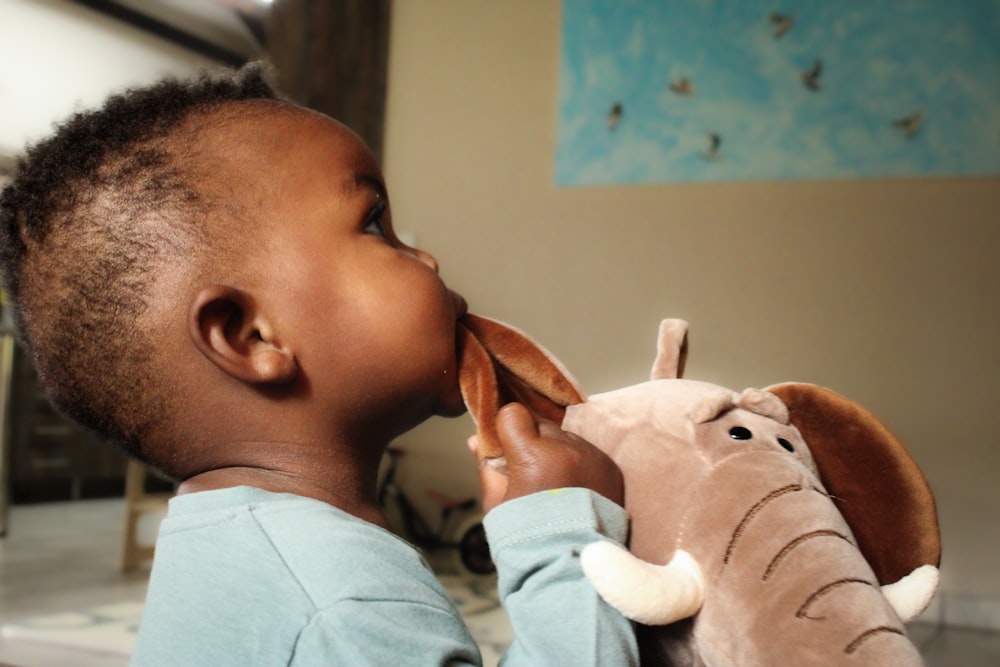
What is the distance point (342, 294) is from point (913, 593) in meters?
0.44

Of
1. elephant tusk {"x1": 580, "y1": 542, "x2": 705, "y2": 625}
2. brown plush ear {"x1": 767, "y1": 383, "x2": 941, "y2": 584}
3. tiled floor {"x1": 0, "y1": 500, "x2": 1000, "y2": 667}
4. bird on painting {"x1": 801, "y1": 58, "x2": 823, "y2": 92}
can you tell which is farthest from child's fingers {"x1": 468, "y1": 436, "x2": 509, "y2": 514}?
bird on painting {"x1": 801, "y1": 58, "x2": 823, "y2": 92}

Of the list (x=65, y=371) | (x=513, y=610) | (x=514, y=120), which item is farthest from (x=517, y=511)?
(x=514, y=120)

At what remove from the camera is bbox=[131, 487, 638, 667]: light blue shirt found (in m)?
0.53

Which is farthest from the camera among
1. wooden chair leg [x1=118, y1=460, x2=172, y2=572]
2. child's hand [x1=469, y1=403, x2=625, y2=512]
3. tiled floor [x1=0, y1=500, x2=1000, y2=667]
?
wooden chair leg [x1=118, y1=460, x2=172, y2=572]

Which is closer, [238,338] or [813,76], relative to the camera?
[238,338]

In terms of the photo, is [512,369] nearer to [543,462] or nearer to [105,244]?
[543,462]

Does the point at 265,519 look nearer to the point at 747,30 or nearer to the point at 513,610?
the point at 513,610

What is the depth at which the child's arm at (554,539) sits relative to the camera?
0.54m

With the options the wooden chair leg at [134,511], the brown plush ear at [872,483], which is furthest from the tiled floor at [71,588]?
the brown plush ear at [872,483]

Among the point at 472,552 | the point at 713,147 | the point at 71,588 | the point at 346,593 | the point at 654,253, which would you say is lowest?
the point at 71,588

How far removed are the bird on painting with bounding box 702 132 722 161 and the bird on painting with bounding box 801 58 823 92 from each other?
267 millimetres

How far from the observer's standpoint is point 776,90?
2424mm

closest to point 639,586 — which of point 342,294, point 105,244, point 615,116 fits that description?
point 342,294

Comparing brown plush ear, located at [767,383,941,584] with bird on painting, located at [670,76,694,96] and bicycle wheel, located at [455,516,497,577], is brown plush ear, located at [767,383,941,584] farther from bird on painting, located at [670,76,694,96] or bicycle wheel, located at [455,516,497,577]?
bird on painting, located at [670,76,694,96]
